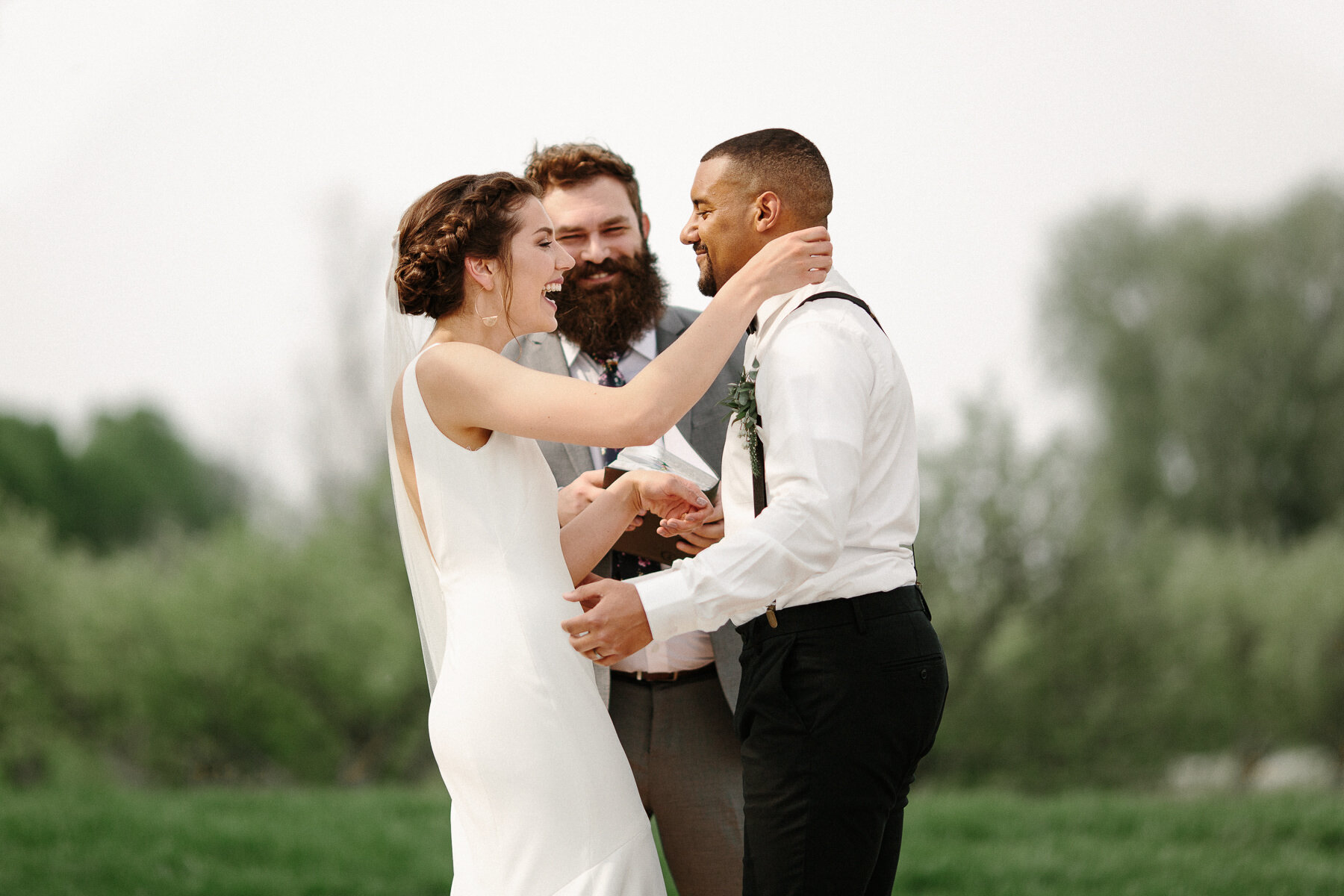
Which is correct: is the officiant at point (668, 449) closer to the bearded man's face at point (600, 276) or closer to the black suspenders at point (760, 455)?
the bearded man's face at point (600, 276)

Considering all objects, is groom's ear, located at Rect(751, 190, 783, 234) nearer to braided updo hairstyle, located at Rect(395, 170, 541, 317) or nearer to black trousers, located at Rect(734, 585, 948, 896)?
braided updo hairstyle, located at Rect(395, 170, 541, 317)

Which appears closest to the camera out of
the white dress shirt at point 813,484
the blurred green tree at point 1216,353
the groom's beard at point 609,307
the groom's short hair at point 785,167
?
the white dress shirt at point 813,484

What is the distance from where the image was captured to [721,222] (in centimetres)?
296

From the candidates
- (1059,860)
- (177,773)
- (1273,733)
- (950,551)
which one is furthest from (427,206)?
(1273,733)

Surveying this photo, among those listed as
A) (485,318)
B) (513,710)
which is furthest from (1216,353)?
(513,710)

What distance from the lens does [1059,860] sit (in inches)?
331

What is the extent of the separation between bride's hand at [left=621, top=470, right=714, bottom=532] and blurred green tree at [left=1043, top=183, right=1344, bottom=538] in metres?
18.9

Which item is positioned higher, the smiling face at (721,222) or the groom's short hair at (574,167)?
the groom's short hair at (574,167)

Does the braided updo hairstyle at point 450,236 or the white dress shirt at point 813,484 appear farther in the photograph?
the braided updo hairstyle at point 450,236

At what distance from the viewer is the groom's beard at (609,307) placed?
429 cm

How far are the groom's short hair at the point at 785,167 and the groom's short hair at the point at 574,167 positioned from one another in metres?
1.47

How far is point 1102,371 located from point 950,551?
26.6ft

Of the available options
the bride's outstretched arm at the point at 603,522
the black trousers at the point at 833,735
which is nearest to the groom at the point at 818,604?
the black trousers at the point at 833,735

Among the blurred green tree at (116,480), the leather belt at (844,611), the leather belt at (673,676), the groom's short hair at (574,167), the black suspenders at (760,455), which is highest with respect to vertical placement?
the groom's short hair at (574,167)
